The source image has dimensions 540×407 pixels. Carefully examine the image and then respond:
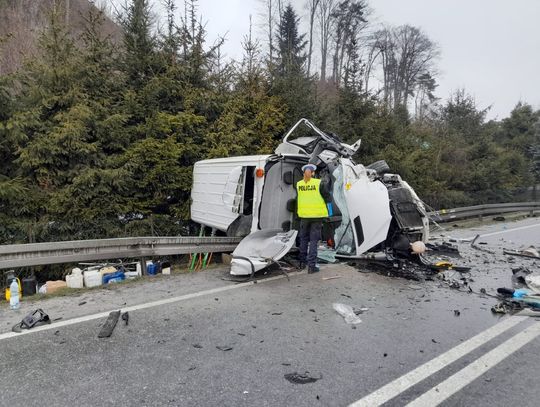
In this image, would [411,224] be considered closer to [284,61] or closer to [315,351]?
[315,351]

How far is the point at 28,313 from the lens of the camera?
4105 mm

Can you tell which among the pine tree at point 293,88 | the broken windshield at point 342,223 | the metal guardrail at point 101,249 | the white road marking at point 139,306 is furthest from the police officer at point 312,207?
the pine tree at point 293,88

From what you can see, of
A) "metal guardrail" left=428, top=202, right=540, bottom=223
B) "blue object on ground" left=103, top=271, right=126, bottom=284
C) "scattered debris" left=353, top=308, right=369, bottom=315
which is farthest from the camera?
"metal guardrail" left=428, top=202, right=540, bottom=223

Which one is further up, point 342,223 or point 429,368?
point 342,223

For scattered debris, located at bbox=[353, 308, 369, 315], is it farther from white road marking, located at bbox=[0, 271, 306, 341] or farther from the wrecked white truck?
the wrecked white truck

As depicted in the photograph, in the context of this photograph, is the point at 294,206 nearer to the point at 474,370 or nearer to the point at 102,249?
the point at 102,249

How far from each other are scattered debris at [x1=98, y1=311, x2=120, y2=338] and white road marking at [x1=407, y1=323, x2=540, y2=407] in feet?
8.86

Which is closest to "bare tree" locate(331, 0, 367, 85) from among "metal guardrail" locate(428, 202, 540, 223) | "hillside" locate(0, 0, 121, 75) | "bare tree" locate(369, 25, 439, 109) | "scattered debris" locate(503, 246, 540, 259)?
"bare tree" locate(369, 25, 439, 109)

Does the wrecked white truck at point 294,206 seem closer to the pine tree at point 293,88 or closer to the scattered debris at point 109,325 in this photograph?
the scattered debris at point 109,325

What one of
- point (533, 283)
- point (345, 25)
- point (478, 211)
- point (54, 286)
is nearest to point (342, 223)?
point (533, 283)

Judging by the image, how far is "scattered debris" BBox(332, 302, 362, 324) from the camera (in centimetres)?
407

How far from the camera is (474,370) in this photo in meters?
3.03

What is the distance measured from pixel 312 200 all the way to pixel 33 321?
4126 millimetres

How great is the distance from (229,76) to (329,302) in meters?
8.69
